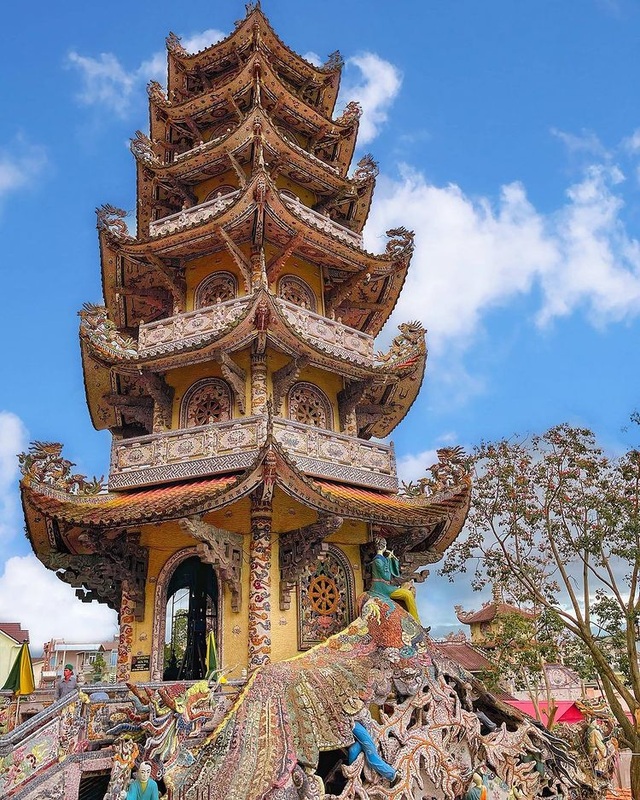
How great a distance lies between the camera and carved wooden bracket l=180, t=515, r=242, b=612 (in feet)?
34.1

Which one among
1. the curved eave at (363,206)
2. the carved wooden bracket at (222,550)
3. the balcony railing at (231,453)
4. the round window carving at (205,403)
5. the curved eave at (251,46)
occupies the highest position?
the curved eave at (251,46)

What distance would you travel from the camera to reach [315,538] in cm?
1122

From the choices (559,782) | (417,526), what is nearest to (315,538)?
(417,526)

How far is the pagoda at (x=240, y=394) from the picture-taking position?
1113 cm

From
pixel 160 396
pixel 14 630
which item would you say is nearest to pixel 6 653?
pixel 14 630

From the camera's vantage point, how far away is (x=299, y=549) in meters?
11.4

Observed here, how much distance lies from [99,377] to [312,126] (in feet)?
27.4

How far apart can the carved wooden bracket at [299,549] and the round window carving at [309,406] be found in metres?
2.77

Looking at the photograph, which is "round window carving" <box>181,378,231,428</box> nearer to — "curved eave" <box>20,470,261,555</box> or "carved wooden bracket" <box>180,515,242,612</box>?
"curved eave" <box>20,470,261,555</box>

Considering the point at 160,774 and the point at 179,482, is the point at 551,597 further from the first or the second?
the point at 160,774

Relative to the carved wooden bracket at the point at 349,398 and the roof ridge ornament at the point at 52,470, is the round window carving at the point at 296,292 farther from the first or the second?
the roof ridge ornament at the point at 52,470

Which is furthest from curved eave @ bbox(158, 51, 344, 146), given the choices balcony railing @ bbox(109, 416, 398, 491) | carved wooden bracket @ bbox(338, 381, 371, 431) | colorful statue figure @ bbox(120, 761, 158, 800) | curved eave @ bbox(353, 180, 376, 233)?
colorful statue figure @ bbox(120, 761, 158, 800)

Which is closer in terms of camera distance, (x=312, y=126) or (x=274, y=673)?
(x=274, y=673)

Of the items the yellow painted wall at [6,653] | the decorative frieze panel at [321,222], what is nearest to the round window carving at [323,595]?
the decorative frieze panel at [321,222]
